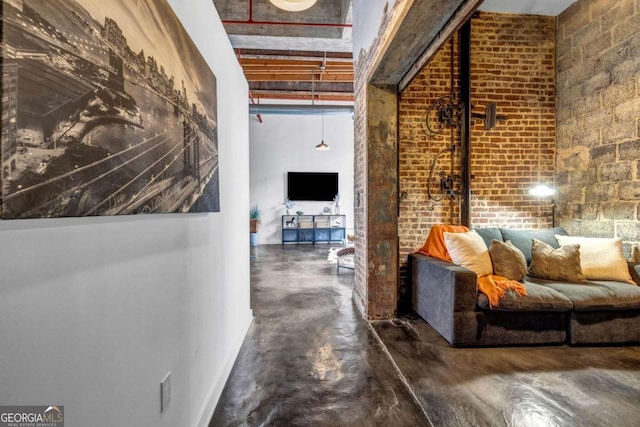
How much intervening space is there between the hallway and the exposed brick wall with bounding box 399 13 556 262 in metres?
1.22

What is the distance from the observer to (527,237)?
312cm

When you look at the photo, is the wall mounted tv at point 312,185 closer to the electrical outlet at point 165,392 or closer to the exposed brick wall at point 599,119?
the exposed brick wall at point 599,119

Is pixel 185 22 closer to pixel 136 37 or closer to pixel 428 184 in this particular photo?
pixel 136 37

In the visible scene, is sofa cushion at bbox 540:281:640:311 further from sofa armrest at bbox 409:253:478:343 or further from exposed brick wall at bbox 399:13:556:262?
exposed brick wall at bbox 399:13:556:262

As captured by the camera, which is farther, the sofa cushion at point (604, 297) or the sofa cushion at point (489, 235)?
the sofa cushion at point (489, 235)

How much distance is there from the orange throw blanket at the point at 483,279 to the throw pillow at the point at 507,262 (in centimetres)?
8

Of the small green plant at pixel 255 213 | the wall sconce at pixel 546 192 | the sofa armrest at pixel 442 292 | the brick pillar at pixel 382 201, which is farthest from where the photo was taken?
the small green plant at pixel 255 213

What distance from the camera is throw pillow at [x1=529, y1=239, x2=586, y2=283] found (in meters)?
2.69

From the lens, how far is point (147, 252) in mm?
1054

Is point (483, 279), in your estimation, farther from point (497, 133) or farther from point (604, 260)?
point (497, 133)

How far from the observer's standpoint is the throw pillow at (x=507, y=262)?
8.64 ft

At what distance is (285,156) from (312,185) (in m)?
1.15

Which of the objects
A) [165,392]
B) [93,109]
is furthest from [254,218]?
[93,109]

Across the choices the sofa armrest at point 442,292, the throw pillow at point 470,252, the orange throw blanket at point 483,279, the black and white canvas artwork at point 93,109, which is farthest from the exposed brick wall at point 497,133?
the black and white canvas artwork at point 93,109
